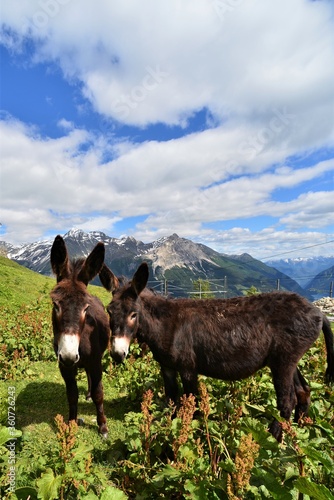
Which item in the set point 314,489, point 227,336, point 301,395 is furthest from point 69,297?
point 301,395

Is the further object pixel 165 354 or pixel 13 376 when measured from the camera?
pixel 13 376

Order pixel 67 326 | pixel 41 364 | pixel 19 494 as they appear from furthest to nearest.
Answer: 1. pixel 41 364
2. pixel 67 326
3. pixel 19 494

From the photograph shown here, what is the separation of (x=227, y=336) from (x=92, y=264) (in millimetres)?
2567

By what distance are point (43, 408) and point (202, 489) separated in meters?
5.30

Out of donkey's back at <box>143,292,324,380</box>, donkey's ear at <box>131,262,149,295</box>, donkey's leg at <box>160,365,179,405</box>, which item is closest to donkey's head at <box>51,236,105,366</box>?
donkey's ear at <box>131,262,149,295</box>

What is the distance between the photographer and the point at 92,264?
15.8ft

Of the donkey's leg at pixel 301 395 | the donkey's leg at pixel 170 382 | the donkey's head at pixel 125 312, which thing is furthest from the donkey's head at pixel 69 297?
the donkey's leg at pixel 301 395

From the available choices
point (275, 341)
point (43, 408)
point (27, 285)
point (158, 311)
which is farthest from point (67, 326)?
point (27, 285)

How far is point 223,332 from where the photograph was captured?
496 centimetres

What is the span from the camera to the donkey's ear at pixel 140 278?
496 centimetres

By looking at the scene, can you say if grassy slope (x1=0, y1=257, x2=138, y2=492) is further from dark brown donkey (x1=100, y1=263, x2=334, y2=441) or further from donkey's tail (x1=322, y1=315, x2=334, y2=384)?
donkey's tail (x1=322, y1=315, x2=334, y2=384)

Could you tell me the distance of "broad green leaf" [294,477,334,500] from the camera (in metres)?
1.86

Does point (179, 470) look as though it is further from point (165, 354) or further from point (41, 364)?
point (41, 364)

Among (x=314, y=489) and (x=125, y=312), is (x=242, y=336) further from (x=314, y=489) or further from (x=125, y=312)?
(x=314, y=489)
